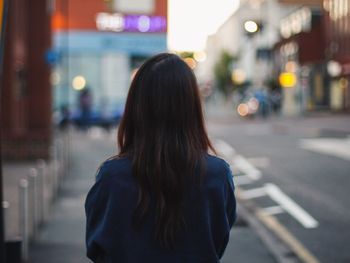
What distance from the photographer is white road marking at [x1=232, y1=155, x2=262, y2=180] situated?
15.6 meters

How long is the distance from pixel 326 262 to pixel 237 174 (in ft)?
27.7

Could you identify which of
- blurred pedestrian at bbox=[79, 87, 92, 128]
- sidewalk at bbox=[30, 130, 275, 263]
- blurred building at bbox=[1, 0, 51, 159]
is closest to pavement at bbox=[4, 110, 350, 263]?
sidewalk at bbox=[30, 130, 275, 263]

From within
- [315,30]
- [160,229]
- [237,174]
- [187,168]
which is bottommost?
[237,174]

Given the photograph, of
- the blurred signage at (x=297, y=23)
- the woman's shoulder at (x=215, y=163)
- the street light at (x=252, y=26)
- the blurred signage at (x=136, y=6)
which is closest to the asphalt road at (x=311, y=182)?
the street light at (x=252, y=26)

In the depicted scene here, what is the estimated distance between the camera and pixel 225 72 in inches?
3834

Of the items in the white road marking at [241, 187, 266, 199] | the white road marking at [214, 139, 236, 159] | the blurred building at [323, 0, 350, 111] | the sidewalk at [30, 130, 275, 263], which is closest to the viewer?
the sidewalk at [30, 130, 275, 263]

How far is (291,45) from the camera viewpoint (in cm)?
6228

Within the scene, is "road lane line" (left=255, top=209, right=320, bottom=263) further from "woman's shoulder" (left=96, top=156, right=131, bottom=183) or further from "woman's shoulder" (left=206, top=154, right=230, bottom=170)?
"woman's shoulder" (left=96, top=156, right=131, bottom=183)

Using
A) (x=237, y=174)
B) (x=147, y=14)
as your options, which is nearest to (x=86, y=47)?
(x=147, y=14)

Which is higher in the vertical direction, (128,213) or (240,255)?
(128,213)

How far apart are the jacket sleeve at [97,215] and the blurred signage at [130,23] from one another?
45.5 metres

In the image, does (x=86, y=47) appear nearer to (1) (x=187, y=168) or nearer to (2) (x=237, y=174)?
(2) (x=237, y=174)

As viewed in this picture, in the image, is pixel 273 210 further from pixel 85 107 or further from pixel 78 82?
pixel 78 82

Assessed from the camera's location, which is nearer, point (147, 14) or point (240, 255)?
point (240, 255)
